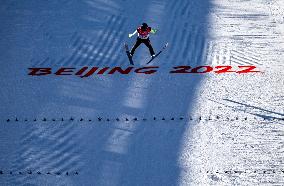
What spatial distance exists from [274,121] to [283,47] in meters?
3.95

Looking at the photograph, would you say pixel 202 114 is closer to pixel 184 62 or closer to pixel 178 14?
pixel 184 62

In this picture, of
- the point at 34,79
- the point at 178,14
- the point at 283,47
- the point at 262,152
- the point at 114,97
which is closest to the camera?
the point at 262,152

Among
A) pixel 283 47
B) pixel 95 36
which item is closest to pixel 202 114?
pixel 283 47

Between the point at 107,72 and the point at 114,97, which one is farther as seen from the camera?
the point at 107,72

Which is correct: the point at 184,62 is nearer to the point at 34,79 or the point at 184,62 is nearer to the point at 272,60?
the point at 272,60

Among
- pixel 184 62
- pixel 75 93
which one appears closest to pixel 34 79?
pixel 75 93

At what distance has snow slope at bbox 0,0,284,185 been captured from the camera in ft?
31.6

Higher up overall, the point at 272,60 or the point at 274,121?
the point at 272,60

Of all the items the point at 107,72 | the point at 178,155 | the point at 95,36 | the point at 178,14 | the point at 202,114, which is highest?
the point at 178,14

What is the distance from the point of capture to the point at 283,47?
13961 mm

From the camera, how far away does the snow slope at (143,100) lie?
9.62 m

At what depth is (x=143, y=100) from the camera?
468 inches

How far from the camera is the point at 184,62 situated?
1354 centimetres

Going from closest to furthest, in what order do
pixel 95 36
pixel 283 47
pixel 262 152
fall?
pixel 262 152, pixel 283 47, pixel 95 36
